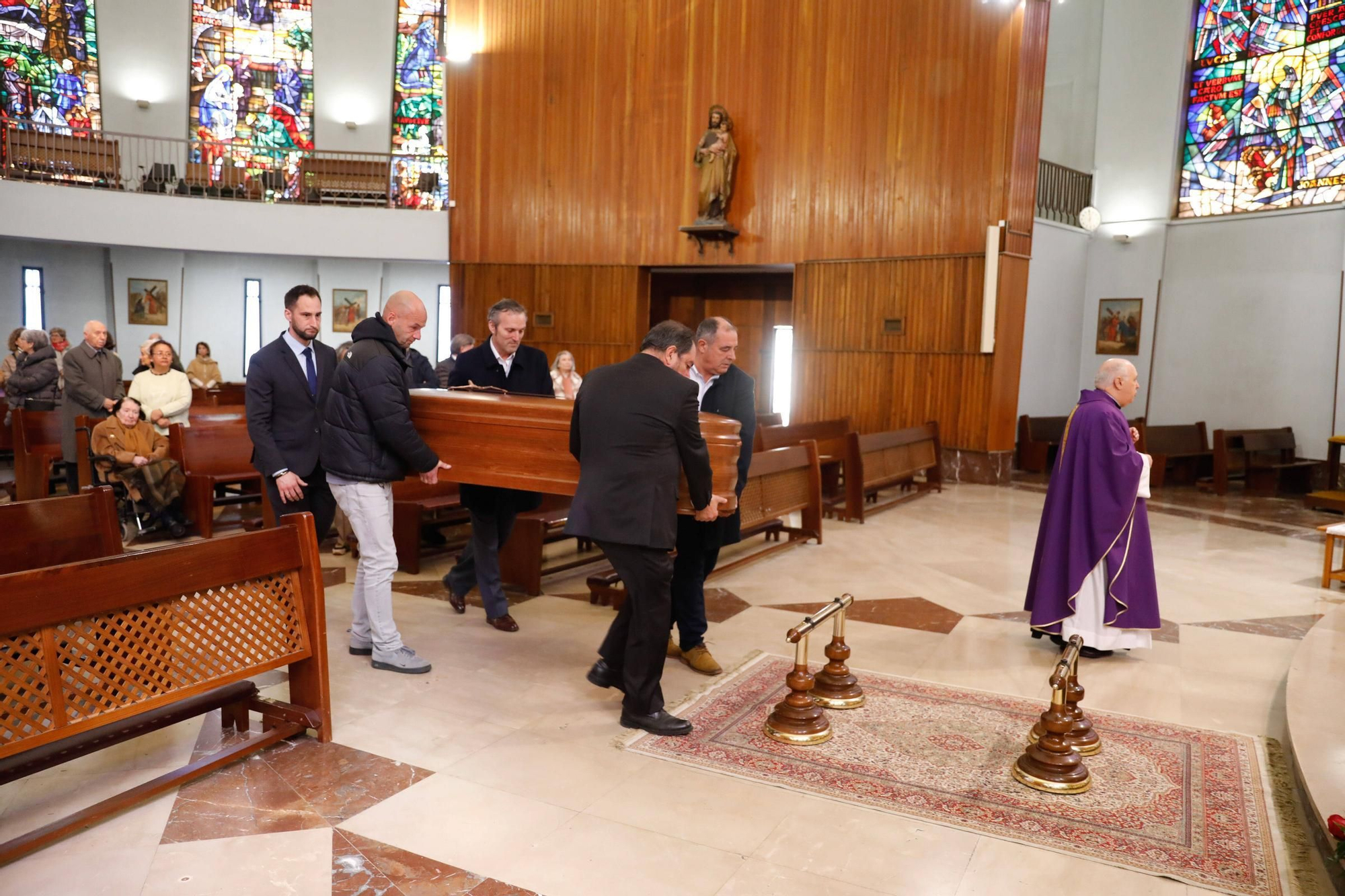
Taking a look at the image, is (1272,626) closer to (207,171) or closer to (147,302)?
(207,171)

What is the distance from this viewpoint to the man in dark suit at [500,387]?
4.71 metres

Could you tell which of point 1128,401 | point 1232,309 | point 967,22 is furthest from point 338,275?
point 1128,401

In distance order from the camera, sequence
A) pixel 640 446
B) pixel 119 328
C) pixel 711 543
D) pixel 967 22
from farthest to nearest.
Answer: pixel 119 328, pixel 967 22, pixel 711 543, pixel 640 446

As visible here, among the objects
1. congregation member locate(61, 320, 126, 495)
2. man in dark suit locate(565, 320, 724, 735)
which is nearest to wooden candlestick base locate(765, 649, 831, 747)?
man in dark suit locate(565, 320, 724, 735)

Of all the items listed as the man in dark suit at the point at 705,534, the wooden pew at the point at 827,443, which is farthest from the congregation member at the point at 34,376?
the man in dark suit at the point at 705,534

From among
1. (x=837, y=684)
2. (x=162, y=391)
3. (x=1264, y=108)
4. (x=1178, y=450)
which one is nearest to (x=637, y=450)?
(x=837, y=684)

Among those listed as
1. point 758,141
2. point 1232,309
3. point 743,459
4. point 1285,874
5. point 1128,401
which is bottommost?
point 1285,874

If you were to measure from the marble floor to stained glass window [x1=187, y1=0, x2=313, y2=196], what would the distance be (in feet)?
52.3

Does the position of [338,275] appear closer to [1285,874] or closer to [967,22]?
[967,22]

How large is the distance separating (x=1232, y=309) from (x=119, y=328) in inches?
709

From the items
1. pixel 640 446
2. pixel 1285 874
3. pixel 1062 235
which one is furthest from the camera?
pixel 1062 235

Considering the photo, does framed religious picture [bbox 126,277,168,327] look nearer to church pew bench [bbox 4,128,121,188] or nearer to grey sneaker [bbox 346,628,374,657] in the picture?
church pew bench [bbox 4,128,121,188]

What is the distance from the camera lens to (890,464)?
31.0 feet

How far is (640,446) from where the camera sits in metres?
3.37
